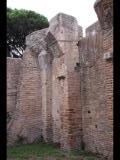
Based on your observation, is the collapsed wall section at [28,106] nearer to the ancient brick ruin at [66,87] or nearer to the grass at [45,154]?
the ancient brick ruin at [66,87]

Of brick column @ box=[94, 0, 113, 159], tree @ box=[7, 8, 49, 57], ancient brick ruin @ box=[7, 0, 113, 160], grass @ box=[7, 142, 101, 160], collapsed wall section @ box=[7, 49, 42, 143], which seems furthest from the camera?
tree @ box=[7, 8, 49, 57]

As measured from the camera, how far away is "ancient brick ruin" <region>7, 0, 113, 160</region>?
25.1ft

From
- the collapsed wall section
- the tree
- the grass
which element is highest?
the tree

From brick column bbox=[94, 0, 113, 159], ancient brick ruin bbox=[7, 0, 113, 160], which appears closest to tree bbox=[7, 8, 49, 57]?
ancient brick ruin bbox=[7, 0, 113, 160]

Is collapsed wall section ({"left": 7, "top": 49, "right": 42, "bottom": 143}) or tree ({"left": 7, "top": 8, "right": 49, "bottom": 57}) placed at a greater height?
tree ({"left": 7, "top": 8, "right": 49, "bottom": 57})

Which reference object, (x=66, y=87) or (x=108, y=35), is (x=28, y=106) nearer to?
(x=66, y=87)

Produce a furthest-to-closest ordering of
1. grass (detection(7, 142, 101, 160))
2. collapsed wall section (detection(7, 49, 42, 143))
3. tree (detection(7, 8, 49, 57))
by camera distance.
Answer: tree (detection(7, 8, 49, 57)) < collapsed wall section (detection(7, 49, 42, 143)) < grass (detection(7, 142, 101, 160))

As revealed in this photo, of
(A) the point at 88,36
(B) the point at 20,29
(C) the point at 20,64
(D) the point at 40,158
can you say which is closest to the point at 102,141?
(D) the point at 40,158

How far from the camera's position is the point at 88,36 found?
8.70 m

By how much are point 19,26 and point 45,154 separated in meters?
17.6

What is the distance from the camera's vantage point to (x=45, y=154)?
29.2ft

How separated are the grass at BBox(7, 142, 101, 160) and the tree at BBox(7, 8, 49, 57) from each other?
52.4 feet

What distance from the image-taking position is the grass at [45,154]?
26.8 feet

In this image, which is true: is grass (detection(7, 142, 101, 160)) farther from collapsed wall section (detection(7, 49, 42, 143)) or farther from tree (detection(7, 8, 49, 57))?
tree (detection(7, 8, 49, 57))
